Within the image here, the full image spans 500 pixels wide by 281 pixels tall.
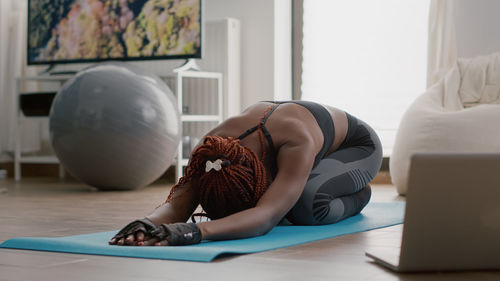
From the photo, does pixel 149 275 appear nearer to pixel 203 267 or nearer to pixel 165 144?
pixel 203 267

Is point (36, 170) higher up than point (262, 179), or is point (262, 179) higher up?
point (262, 179)

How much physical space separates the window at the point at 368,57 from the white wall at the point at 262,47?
0.20 m

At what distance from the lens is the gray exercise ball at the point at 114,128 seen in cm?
422

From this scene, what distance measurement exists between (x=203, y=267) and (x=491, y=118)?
235 centimetres

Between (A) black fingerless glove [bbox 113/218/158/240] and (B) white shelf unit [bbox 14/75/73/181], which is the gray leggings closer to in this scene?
(A) black fingerless glove [bbox 113/218/158/240]

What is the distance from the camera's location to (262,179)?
2336mm

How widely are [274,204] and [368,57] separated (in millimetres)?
3365

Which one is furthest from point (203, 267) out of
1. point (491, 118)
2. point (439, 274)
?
point (491, 118)

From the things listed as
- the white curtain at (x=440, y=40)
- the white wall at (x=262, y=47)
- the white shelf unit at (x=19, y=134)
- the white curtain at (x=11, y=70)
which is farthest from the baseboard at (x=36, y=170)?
the white curtain at (x=440, y=40)

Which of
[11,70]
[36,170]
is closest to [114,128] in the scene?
[11,70]

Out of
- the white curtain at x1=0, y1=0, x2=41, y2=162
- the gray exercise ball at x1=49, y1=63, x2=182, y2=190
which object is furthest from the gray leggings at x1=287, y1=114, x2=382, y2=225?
the white curtain at x1=0, y1=0, x2=41, y2=162

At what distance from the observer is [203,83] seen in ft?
18.2

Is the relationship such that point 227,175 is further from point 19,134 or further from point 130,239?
point 19,134

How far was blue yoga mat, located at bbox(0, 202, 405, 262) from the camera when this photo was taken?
193cm
